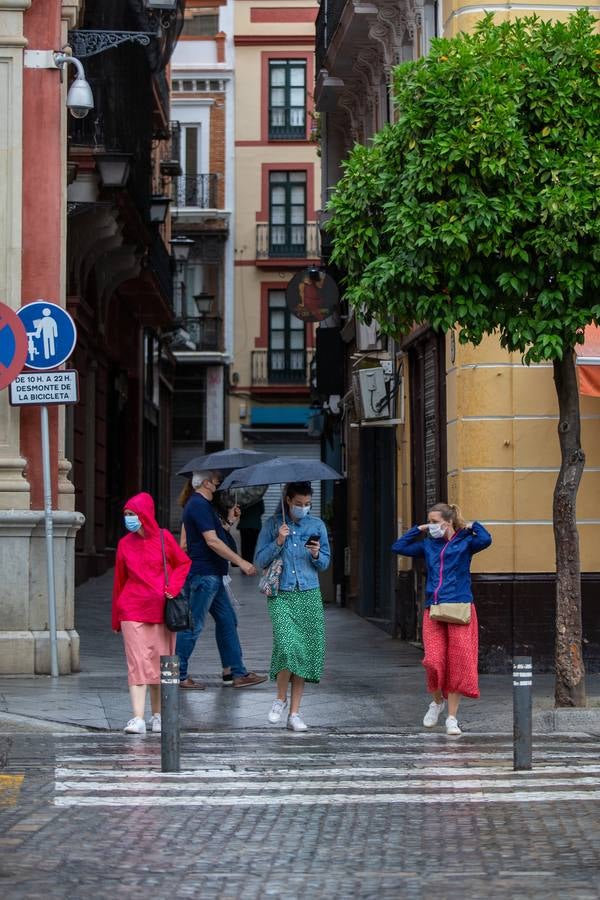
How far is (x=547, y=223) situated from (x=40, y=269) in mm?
5222

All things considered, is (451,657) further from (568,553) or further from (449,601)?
(568,553)

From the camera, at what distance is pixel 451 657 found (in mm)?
12555

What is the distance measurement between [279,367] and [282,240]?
3.72 m

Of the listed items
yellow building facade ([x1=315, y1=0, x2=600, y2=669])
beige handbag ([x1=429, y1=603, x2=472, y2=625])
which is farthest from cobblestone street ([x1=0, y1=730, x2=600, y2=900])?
yellow building facade ([x1=315, y1=0, x2=600, y2=669])

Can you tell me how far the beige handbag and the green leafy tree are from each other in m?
0.84

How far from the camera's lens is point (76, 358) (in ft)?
88.4

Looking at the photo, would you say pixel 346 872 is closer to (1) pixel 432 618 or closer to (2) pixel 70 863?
(2) pixel 70 863

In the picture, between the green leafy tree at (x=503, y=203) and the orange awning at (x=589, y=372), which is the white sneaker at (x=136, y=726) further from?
the orange awning at (x=589, y=372)

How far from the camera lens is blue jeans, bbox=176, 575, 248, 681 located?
15203mm

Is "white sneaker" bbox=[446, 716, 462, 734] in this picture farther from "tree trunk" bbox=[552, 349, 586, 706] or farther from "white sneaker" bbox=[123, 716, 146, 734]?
"white sneaker" bbox=[123, 716, 146, 734]

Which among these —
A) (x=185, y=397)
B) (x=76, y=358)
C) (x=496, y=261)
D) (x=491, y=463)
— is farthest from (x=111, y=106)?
(x=185, y=397)

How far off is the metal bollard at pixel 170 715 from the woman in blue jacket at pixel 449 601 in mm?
2980

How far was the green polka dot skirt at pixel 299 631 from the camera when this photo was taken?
12484mm

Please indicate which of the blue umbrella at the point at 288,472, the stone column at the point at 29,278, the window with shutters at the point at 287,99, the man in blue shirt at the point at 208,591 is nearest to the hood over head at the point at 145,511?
the blue umbrella at the point at 288,472
